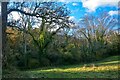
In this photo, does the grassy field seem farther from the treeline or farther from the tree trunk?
the treeline

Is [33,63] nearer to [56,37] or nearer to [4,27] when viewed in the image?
[56,37]

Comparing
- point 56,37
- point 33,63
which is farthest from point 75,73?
point 33,63

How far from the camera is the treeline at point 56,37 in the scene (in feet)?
37.3

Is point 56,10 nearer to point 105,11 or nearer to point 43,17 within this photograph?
point 43,17

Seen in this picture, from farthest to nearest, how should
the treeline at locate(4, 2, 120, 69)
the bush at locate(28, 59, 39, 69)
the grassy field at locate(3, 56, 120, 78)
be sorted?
the bush at locate(28, 59, 39, 69), the treeline at locate(4, 2, 120, 69), the grassy field at locate(3, 56, 120, 78)

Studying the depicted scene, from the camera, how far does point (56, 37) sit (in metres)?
13.8

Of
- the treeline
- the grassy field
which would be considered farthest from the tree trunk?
the treeline

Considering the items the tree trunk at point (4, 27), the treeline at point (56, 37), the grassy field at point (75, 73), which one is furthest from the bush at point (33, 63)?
the tree trunk at point (4, 27)

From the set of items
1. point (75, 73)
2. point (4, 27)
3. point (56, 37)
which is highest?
point (4, 27)

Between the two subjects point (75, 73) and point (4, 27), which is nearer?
point (4, 27)

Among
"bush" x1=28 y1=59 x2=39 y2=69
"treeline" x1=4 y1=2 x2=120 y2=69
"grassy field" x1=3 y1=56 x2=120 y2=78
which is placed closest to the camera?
"grassy field" x1=3 y1=56 x2=120 y2=78

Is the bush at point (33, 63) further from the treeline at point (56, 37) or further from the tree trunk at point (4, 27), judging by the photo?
the tree trunk at point (4, 27)

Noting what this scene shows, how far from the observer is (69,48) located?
14.3 metres

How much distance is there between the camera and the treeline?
1137cm
